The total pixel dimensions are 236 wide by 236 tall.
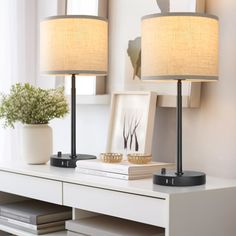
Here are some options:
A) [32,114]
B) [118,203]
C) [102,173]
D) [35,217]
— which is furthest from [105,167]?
[32,114]

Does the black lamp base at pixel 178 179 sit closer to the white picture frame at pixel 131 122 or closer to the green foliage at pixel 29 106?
the white picture frame at pixel 131 122

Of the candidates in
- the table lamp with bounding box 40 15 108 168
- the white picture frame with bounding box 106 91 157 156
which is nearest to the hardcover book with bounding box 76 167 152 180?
the white picture frame with bounding box 106 91 157 156

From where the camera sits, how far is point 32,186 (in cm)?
222

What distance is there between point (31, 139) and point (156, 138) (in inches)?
19.4

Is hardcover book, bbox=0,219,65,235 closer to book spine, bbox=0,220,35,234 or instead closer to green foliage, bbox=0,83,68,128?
book spine, bbox=0,220,35,234

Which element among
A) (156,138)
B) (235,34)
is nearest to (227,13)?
(235,34)

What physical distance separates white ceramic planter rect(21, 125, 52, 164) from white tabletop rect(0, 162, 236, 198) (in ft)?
0.16

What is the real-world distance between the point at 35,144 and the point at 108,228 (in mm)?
582

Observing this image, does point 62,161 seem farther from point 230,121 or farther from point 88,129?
point 230,121

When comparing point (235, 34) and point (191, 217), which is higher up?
point (235, 34)

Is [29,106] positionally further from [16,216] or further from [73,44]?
[16,216]

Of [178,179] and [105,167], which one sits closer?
[178,179]

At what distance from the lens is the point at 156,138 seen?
2357 millimetres

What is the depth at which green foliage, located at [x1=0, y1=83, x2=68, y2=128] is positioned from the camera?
237cm
